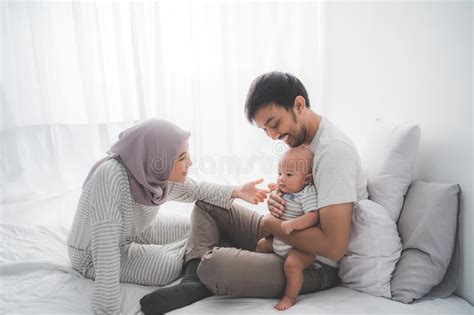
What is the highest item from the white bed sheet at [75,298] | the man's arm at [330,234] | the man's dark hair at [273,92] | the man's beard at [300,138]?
the man's dark hair at [273,92]

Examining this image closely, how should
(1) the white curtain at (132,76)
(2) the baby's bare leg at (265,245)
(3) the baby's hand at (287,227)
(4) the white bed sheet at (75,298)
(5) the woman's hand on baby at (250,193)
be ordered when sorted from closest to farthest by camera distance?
1. (4) the white bed sheet at (75,298)
2. (3) the baby's hand at (287,227)
3. (2) the baby's bare leg at (265,245)
4. (5) the woman's hand on baby at (250,193)
5. (1) the white curtain at (132,76)

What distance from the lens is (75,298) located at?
1.25 m

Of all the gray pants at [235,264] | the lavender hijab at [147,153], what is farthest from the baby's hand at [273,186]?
the lavender hijab at [147,153]

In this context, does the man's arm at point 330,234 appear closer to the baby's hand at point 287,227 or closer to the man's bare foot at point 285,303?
the baby's hand at point 287,227

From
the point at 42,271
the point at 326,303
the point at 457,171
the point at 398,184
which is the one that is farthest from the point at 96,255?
the point at 457,171

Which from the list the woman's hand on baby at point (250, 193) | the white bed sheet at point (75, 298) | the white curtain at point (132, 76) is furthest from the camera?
the white curtain at point (132, 76)

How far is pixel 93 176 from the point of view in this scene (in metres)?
1.29

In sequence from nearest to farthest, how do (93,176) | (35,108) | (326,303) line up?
(326,303) < (93,176) < (35,108)

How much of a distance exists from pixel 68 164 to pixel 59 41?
77cm

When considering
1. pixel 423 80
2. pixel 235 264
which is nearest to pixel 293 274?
pixel 235 264

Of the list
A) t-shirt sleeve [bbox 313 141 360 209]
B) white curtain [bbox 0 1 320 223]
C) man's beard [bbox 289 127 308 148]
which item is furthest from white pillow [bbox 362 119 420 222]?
white curtain [bbox 0 1 320 223]

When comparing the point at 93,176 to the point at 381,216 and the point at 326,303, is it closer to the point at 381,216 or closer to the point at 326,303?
the point at 326,303

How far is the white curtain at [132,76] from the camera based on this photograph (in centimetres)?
209

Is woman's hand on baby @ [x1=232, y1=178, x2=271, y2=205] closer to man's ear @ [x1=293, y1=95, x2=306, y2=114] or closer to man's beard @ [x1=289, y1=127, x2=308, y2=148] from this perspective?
man's beard @ [x1=289, y1=127, x2=308, y2=148]
